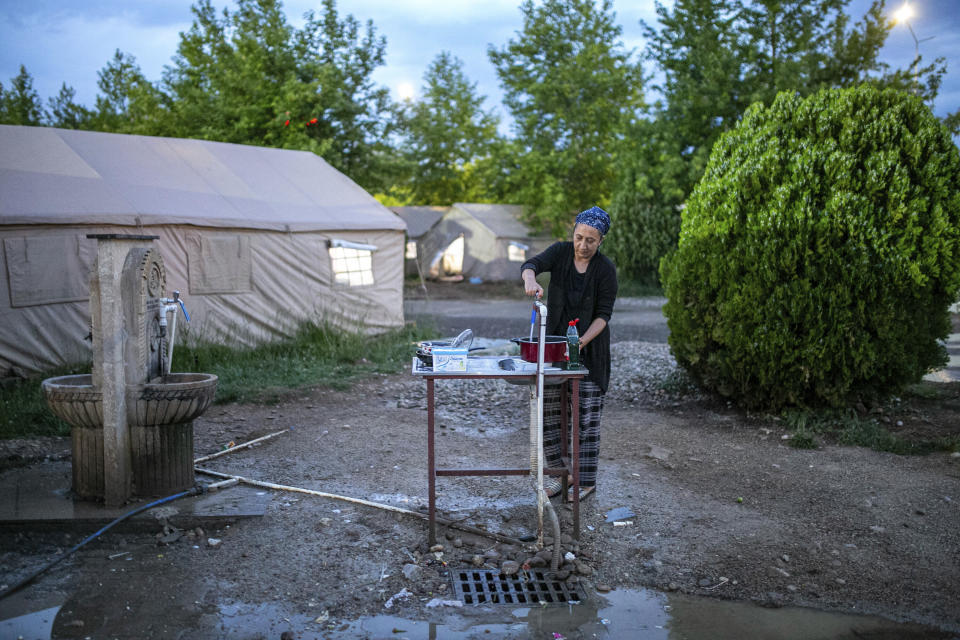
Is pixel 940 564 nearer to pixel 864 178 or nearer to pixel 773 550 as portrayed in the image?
pixel 773 550

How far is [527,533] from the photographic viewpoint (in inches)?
173

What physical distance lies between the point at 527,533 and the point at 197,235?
7875 mm

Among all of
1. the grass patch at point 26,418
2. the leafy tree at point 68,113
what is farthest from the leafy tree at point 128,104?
the grass patch at point 26,418

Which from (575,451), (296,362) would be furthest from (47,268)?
(575,451)

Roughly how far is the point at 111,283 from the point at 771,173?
18.0ft

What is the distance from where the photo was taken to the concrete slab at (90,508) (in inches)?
168

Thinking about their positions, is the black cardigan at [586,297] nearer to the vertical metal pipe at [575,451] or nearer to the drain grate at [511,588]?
the vertical metal pipe at [575,451]

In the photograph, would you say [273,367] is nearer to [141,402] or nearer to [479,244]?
[141,402]

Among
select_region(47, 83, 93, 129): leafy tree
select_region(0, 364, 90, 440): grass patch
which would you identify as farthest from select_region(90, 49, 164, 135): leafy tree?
select_region(0, 364, 90, 440): grass patch

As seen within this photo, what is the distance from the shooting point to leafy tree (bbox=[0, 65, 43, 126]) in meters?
27.2

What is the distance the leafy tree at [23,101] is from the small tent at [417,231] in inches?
555

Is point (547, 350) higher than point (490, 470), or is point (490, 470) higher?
point (547, 350)

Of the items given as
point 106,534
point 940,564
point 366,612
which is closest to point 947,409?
point 940,564

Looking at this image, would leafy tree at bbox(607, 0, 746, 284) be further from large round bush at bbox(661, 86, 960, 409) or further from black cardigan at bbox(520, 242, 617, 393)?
black cardigan at bbox(520, 242, 617, 393)
